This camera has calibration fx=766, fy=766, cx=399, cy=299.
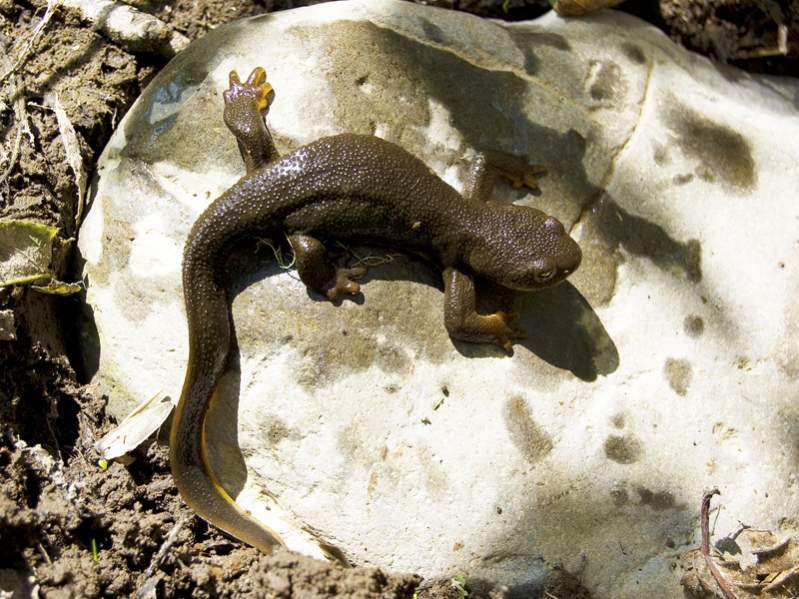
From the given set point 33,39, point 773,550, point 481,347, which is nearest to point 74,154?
point 33,39

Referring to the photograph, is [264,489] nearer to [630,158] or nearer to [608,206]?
[608,206]

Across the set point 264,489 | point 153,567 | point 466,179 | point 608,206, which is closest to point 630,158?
point 608,206

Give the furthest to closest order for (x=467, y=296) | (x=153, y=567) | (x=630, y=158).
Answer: (x=630, y=158), (x=467, y=296), (x=153, y=567)

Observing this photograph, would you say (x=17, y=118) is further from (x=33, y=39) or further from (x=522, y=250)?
(x=522, y=250)

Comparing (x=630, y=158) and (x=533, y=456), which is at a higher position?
(x=630, y=158)

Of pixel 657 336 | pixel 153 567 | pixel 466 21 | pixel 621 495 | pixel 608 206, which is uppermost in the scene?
pixel 466 21

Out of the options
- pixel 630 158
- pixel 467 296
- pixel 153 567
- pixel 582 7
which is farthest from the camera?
pixel 582 7

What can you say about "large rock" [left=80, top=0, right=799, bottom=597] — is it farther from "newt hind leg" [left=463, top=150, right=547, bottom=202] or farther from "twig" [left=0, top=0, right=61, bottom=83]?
"twig" [left=0, top=0, right=61, bottom=83]

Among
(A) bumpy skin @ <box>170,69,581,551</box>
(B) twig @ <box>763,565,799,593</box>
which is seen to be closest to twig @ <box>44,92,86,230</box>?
(A) bumpy skin @ <box>170,69,581,551</box>

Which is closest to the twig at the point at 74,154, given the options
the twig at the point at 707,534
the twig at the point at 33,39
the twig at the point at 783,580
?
the twig at the point at 33,39
